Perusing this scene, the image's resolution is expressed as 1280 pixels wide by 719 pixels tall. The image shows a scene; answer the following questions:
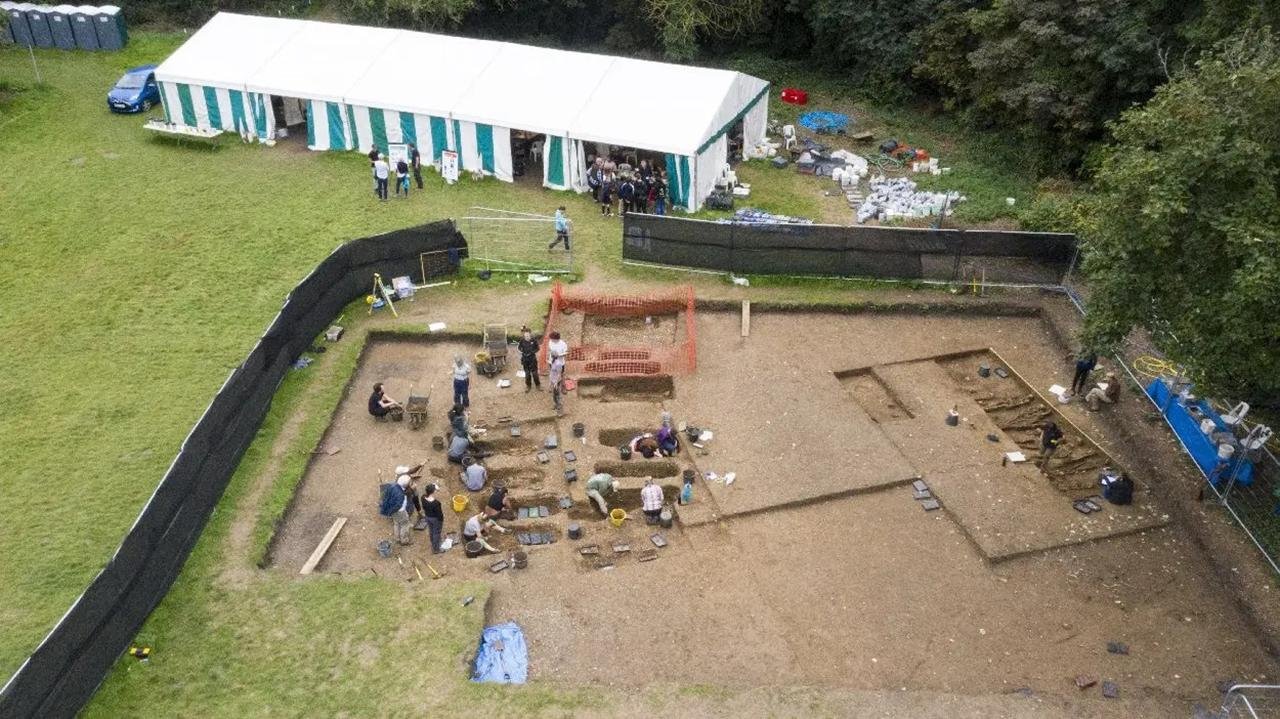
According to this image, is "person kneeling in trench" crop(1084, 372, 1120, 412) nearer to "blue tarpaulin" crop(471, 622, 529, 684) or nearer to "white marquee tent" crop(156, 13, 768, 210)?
"white marquee tent" crop(156, 13, 768, 210)

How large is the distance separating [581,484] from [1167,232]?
377 inches

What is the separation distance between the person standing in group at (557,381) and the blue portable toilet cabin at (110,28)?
2724cm

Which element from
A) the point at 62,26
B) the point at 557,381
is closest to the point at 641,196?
the point at 557,381

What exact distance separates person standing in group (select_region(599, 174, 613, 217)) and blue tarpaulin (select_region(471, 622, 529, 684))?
13191 millimetres

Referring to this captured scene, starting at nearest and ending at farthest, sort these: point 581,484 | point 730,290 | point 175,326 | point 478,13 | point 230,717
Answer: point 230,717 < point 581,484 < point 175,326 < point 730,290 < point 478,13

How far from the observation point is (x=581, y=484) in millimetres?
15781

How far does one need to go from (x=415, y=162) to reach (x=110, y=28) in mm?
17678

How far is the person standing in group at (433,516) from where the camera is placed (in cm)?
1407

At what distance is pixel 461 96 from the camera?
83.1ft

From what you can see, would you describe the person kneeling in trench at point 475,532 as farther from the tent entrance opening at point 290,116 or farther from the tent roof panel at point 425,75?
the tent entrance opening at point 290,116

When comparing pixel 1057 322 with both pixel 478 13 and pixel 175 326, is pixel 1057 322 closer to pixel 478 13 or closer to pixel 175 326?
pixel 175 326

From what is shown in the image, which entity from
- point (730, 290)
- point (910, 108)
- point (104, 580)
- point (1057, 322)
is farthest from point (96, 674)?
point (910, 108)

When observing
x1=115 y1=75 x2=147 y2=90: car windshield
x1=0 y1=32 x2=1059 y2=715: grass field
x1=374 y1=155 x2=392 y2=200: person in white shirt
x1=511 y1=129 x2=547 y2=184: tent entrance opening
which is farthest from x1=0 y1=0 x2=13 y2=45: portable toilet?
x1=511 y1=129 x2=547 y2=184: tent entrance opening

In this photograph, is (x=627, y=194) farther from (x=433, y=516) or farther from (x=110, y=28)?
(x=110, y=28)
